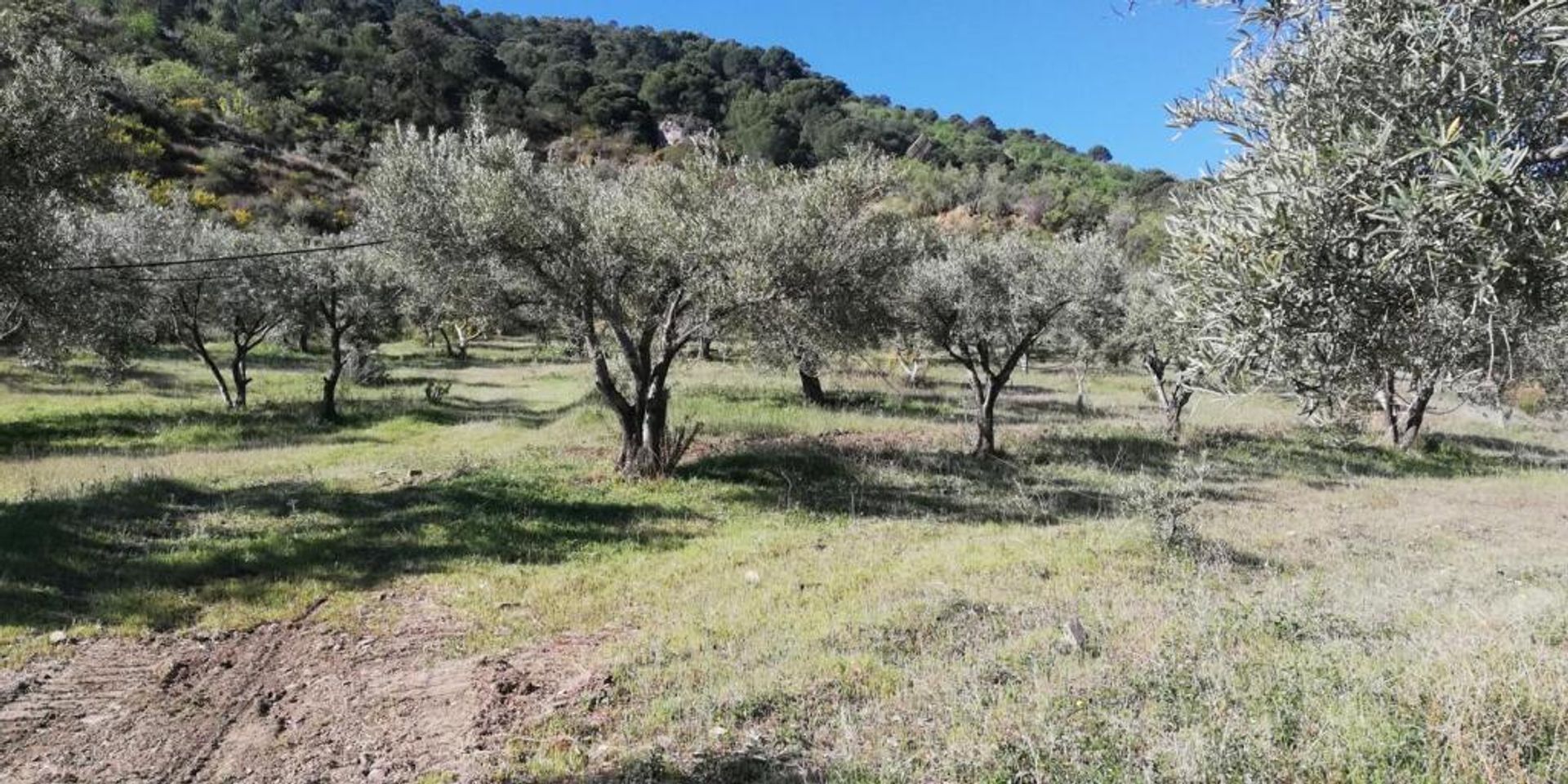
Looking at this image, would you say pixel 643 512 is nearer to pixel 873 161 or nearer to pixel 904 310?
pixel 873 161

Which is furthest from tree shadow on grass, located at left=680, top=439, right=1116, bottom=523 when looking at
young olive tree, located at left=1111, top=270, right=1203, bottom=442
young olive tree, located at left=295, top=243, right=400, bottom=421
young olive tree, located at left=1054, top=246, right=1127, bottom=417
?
young olive tree, located at left=295, top=243, right=400, bottom=421

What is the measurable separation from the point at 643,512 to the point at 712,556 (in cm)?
351

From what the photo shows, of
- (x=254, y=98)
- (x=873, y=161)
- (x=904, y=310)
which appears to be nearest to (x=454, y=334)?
(x=904, y=310)

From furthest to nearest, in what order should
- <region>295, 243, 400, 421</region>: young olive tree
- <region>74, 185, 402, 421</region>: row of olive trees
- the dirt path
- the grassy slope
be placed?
<region>295, 243, 400, 421</region>: young olive tree < <region>74, 185, 402, 421</region>: row of olive trees < the dirt path < the grassy slope

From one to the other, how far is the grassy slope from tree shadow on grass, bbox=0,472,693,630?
0.08 meters

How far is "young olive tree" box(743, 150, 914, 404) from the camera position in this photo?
17438mm

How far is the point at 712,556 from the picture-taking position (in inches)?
510

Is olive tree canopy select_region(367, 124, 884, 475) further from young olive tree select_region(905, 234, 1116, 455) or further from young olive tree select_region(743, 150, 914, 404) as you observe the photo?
young olive tree select_region(905, 234, 1116, 455)

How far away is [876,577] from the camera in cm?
1148

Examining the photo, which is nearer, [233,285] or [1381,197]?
[1381,197]

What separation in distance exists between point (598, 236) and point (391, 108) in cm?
11278

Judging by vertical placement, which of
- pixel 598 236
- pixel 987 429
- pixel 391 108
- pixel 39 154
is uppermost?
pixel 391 108

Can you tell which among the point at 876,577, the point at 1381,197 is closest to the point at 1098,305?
the point at 876,577

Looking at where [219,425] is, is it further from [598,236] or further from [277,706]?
[277,706]
